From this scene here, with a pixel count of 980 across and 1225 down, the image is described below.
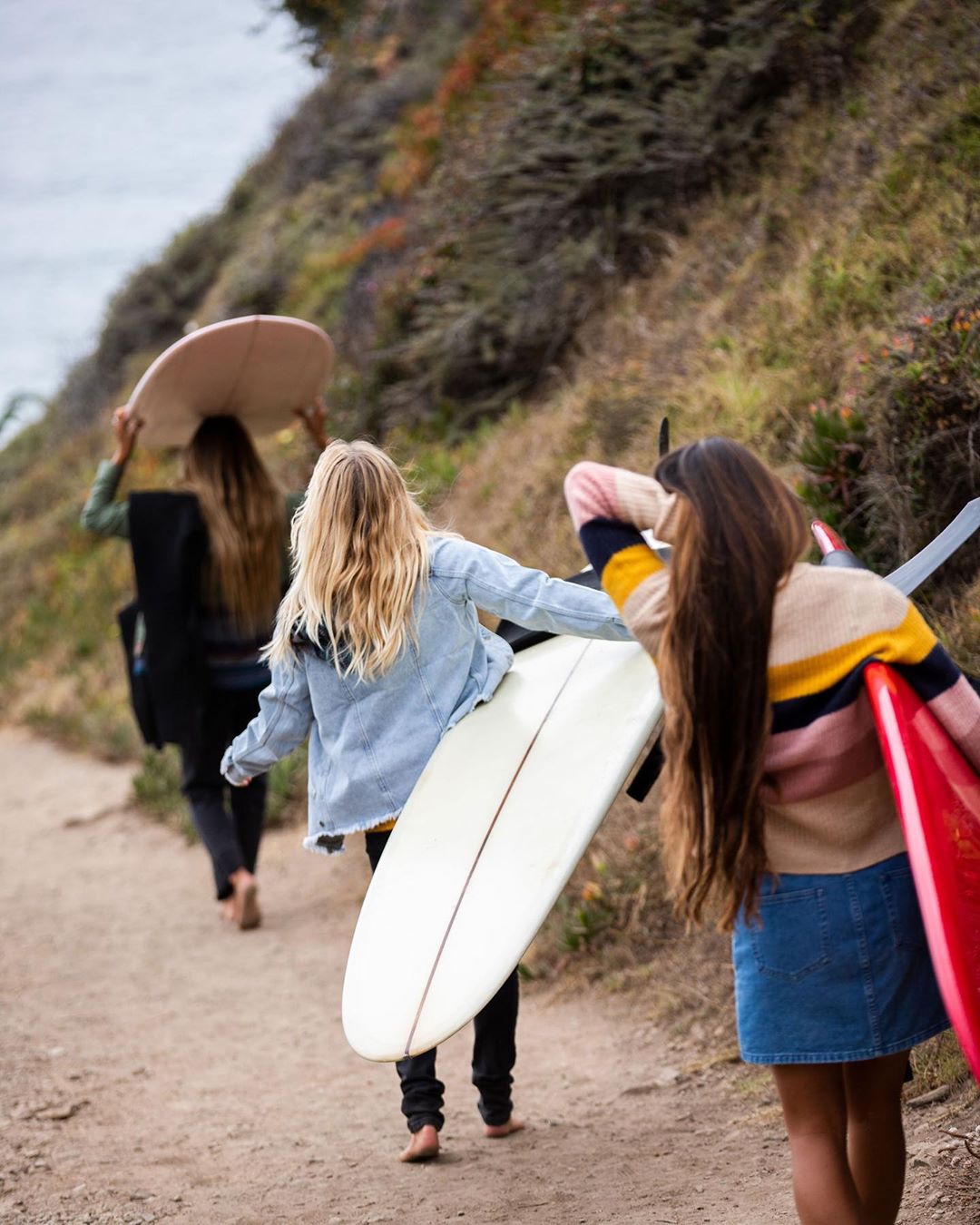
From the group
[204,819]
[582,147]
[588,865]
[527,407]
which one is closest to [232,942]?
[204,819]

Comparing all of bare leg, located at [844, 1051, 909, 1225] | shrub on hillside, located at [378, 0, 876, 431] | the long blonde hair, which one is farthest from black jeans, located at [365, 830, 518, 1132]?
shrub on hillside, located at [378, 0, 876, 431]

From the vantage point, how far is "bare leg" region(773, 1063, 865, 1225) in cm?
206

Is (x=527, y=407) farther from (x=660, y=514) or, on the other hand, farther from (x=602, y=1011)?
A: (x=660, y=514)

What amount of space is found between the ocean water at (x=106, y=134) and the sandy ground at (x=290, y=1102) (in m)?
10.7

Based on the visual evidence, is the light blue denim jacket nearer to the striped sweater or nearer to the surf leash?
the surf leash

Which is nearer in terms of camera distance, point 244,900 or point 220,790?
point 220,790

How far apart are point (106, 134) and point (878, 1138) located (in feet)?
105

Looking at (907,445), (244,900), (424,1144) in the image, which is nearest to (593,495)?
(424,1144)

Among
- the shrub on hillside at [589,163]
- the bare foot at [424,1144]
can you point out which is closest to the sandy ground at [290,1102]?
the bare foot at [424,1144]

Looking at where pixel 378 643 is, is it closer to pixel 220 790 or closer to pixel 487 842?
pixel 487 842

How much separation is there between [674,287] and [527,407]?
1.40m

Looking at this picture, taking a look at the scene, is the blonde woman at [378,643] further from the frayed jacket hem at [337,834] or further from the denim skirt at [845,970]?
the denim skirt at [845,970]

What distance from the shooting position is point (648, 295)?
8117 millimetres

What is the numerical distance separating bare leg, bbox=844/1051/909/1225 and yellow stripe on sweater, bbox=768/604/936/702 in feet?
2.26
